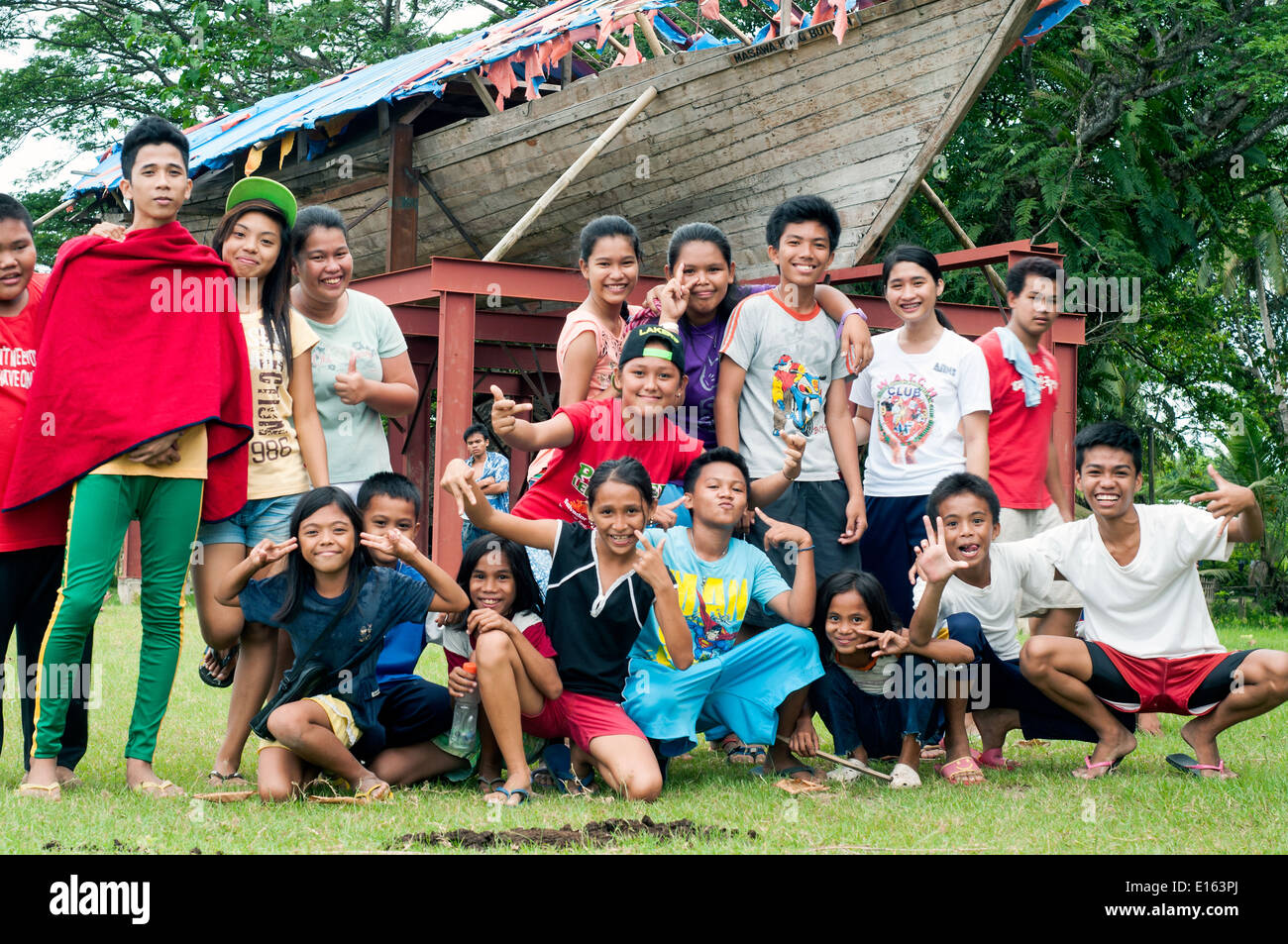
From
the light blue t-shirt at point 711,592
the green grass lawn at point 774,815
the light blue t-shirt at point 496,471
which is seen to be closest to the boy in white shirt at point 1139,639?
the green grass lawn at point 774,815

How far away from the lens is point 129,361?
427 centimetres

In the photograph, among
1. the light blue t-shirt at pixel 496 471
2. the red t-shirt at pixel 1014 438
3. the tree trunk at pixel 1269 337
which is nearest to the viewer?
the red t-shirt at pixel 1014 438

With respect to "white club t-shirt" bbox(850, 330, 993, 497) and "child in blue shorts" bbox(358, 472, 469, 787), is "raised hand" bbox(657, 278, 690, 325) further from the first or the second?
"child in blue shorts" bbox(358, 472, 469, 787)

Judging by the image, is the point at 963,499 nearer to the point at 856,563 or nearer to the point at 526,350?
the point at 856,563

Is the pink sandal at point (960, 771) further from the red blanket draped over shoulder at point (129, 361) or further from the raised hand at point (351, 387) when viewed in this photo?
the red blanket draped over shoulder at point (129, 361)

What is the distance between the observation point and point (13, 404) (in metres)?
4.51

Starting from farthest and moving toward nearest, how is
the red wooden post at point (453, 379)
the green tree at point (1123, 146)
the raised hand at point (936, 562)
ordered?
the green tree at point (1123, 146) < the red wooden post at point (453, 379) < the raised hand at point (936, 562)

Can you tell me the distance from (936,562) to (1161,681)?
104 centimetres

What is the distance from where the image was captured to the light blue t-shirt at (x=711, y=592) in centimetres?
459

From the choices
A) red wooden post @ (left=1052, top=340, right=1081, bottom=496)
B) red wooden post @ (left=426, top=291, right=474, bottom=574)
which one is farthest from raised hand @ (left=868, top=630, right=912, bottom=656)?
red wooden post @ (left=426, top=291, right=474, bottom=574)

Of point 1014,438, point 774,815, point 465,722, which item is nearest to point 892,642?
point 774,815

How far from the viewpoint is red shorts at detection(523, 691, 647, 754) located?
4328 millimetres

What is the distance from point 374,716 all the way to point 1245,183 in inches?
587

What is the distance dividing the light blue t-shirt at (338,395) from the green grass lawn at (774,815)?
1205mm
